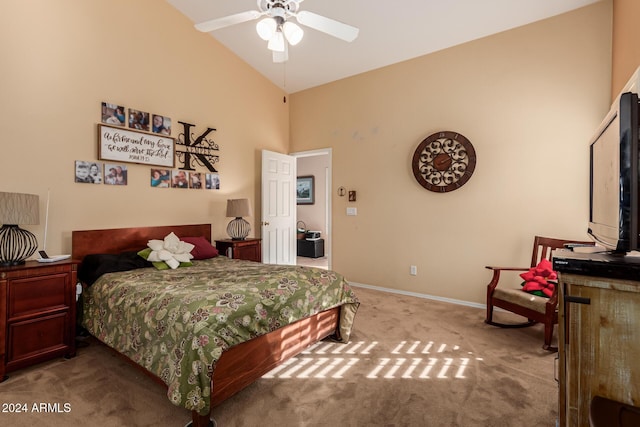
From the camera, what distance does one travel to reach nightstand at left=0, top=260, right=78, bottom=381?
2215 mm

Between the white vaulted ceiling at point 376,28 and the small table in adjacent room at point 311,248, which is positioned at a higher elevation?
the white vaulted ceiling at point 376,28

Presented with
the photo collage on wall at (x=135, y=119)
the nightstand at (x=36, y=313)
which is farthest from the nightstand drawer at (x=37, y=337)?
the photo collage on wall at (x=135, y=119)

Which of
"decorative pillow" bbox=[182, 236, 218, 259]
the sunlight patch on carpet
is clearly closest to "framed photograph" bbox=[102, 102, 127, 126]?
"decorative pillow" bbox=[182, 236, 218, 259]

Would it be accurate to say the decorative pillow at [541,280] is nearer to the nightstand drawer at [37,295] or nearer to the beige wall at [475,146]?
the beige wall at [475,146]

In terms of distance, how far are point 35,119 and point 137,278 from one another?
68.4 inches

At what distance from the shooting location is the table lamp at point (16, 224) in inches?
91.6

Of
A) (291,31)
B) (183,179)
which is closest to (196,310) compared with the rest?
(291,31)

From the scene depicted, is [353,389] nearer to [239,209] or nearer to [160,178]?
[239,209]

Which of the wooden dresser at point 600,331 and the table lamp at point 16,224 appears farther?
the table lamp at point 16,224

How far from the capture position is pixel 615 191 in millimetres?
1023

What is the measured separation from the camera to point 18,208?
93.7 inches

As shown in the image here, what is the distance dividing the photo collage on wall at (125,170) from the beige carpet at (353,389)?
5.33ft

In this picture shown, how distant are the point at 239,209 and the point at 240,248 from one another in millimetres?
513

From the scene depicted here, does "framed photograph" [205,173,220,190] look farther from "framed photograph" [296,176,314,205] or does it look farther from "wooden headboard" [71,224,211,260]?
"framed photograph" [296,176,314,205]
